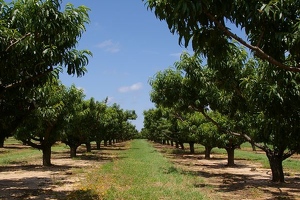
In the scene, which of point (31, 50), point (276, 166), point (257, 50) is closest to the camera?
point (257, 50)

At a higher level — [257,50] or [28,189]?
[257,50]

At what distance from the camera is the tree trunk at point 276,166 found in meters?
16.1

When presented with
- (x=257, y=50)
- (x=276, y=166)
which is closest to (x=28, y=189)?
(x=276, y=166)

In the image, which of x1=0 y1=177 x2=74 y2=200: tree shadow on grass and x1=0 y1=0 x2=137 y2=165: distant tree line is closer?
x1=0 y1=0 x2=137 y2=165: distant tree line

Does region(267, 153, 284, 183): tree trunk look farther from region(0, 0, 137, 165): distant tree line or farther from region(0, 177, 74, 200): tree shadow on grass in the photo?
region(0, 0, 137, 165): distant tree line

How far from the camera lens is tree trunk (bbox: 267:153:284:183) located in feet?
52.9

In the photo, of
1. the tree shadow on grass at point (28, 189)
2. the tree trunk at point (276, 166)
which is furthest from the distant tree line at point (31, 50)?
the tree trunk at point (276, 166)

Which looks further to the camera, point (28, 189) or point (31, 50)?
point (28, 189)

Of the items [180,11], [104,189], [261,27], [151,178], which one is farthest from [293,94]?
[151,178]

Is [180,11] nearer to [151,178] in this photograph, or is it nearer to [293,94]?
[293,94]

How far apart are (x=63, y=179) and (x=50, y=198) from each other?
5.56 meters

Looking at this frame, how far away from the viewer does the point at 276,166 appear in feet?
54.0

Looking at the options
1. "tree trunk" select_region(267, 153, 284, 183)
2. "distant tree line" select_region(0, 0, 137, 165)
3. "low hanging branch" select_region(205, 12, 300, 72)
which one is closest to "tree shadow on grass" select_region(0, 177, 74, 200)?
"distant tree line" select_region(0, 0, 137, 165)

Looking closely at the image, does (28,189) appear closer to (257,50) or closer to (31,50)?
(31,50)
